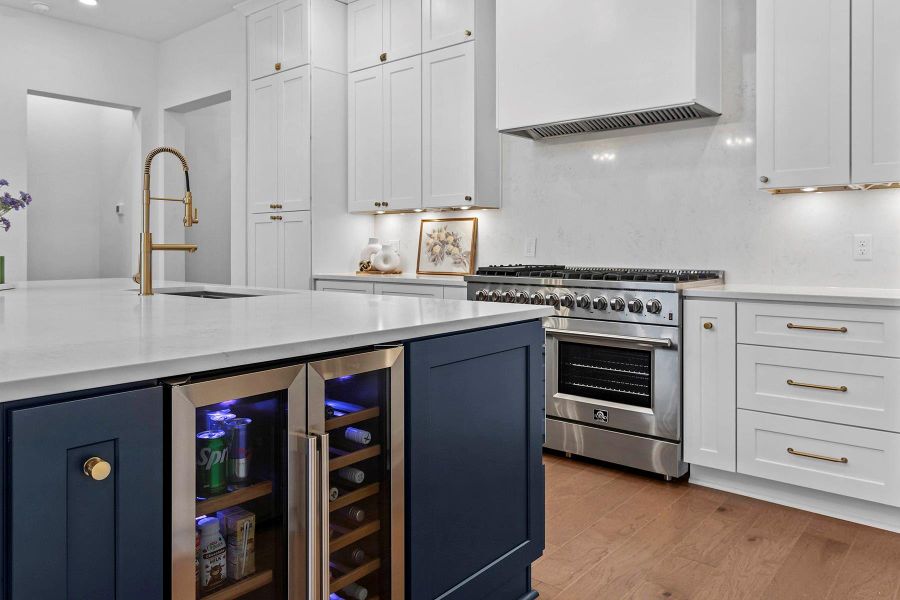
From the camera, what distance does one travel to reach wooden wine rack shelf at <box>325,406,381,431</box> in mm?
1341

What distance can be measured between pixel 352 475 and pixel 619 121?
268 centimetres

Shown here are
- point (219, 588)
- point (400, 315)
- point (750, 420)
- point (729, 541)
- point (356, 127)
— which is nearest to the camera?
point (219, 588)

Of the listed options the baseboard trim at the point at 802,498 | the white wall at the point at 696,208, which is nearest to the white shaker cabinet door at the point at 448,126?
the white wall at the point at 696,208

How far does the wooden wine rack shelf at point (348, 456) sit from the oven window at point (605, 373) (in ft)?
6.33

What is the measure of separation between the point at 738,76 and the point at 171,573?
3.29 m

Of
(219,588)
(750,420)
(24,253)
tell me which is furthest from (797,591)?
(24,253)

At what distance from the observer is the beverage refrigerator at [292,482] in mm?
1095

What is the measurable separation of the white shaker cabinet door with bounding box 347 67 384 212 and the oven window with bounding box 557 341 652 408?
195cm

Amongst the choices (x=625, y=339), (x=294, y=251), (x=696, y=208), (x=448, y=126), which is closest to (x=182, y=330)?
(x=625, y=339)

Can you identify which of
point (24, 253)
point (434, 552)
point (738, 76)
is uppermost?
point (738, 76)

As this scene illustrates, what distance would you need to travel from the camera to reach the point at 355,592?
144cm

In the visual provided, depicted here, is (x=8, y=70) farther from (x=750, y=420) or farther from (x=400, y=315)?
(x=750, y=420)

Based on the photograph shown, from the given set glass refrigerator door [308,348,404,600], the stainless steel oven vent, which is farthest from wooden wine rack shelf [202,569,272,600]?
the stainless steel oven vent

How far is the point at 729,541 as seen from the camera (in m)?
2.39
